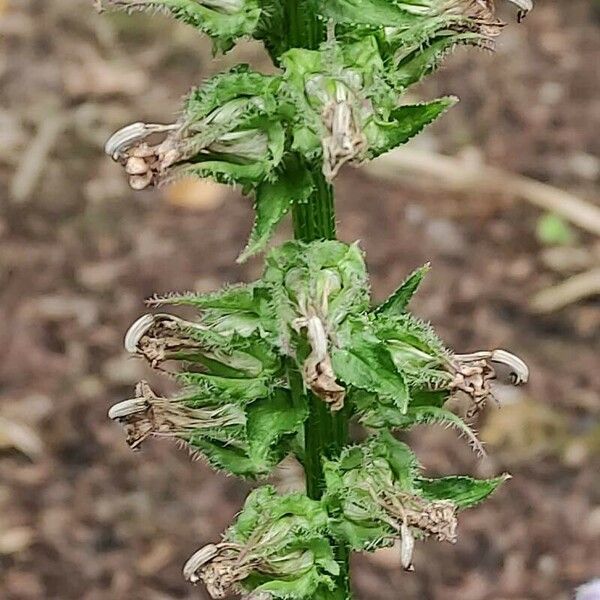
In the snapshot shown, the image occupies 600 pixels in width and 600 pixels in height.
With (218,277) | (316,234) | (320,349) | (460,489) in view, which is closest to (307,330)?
(320,349)

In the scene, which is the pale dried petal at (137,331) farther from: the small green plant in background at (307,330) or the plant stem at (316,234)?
the plant stem at (316,234)

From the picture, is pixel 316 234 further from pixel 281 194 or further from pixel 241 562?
pixel 241 562

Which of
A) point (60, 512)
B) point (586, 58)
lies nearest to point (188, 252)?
point (60, 512)

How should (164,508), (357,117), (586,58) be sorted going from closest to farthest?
(357,117) → (164,508) → (586,58)

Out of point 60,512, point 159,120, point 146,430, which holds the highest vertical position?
point 146,430

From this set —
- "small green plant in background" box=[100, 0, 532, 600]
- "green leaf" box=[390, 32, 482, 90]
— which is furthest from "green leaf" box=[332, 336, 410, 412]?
"green leaf" box=[390, 32, 482, 90]

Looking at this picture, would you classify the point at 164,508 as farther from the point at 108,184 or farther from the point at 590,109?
the point at 590,109
